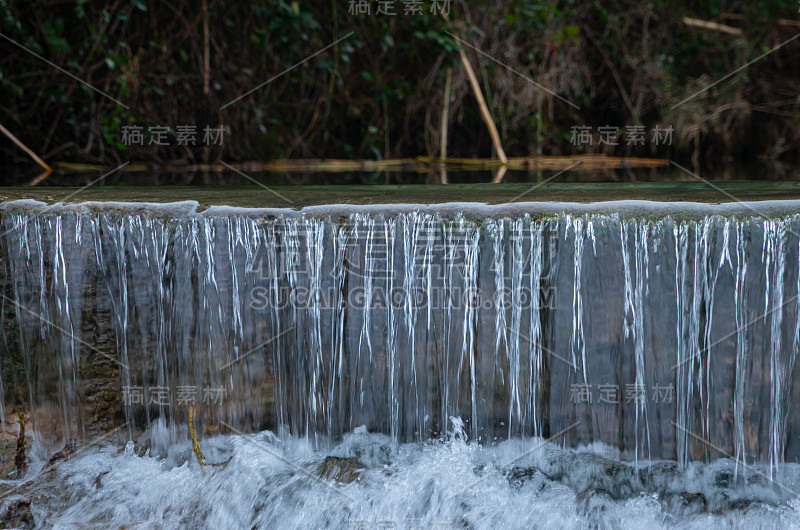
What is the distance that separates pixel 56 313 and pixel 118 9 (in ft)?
10.9

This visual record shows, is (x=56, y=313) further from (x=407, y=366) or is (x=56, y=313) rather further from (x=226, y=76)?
(x=226, y=76)

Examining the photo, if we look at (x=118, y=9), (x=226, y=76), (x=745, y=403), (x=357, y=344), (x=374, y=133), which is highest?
(x=118, y=9)

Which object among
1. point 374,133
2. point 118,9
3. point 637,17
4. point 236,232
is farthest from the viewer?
point 637,17

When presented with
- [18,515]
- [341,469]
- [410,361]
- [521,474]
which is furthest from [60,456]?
[521,474]

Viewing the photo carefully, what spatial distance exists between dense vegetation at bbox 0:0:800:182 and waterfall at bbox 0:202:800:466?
2.91 meters

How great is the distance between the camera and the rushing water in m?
2.12

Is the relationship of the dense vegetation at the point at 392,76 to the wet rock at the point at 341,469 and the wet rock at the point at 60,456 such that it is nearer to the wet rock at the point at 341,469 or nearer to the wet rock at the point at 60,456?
the wet rock at the point at 60,456

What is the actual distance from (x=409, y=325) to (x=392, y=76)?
12.2 ft

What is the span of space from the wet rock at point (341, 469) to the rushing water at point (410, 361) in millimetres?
22

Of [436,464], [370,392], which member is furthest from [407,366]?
[436,464]

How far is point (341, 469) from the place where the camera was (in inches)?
87.7

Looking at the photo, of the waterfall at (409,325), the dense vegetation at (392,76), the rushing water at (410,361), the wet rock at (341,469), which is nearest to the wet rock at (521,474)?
the rushing water at (410,361)

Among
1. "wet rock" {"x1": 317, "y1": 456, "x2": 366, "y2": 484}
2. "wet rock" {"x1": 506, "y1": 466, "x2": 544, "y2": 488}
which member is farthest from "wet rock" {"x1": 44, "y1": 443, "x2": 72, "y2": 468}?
"wet rock" {"x1": 506, "y1": 466, "x2": 544, "y2": 488}

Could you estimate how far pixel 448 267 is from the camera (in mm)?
2207
